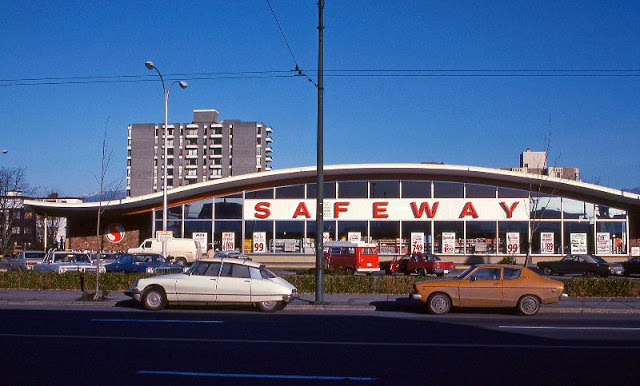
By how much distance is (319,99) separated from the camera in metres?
20.6

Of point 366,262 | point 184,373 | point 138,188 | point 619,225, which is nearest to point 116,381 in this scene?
point 184,373

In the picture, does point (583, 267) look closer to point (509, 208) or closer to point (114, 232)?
point (509, 208)

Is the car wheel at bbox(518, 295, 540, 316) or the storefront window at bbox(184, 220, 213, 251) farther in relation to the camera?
the storefront window at bbox(184, 220, 213, 251)

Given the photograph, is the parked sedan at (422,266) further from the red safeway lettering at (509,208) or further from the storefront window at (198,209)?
the storefront window at (198,209)

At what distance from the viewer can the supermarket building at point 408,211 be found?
4659 centimetres

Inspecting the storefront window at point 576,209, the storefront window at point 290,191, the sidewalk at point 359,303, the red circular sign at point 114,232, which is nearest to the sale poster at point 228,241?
the storefront window at point 290,191

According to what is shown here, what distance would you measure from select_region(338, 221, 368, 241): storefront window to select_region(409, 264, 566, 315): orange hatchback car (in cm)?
2905

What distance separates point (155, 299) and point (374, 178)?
101 ft

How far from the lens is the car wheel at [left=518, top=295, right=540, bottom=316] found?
18.5m

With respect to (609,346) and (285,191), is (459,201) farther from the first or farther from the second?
(609,346)

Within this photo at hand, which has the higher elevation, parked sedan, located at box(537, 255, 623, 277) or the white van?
the white van

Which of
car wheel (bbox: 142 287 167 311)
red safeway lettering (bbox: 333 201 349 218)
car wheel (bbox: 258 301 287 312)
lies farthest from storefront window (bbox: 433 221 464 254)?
car wheel (bbox: 142 287 167 311)

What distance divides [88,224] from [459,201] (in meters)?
29.4

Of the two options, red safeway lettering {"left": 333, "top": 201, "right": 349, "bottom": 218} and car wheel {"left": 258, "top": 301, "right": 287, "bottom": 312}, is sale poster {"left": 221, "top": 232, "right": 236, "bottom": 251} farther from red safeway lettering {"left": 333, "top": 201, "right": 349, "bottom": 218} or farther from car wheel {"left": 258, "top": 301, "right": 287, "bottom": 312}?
car wheel {"left": 258, "top": 301, "right": 287, "bottom": 312}
